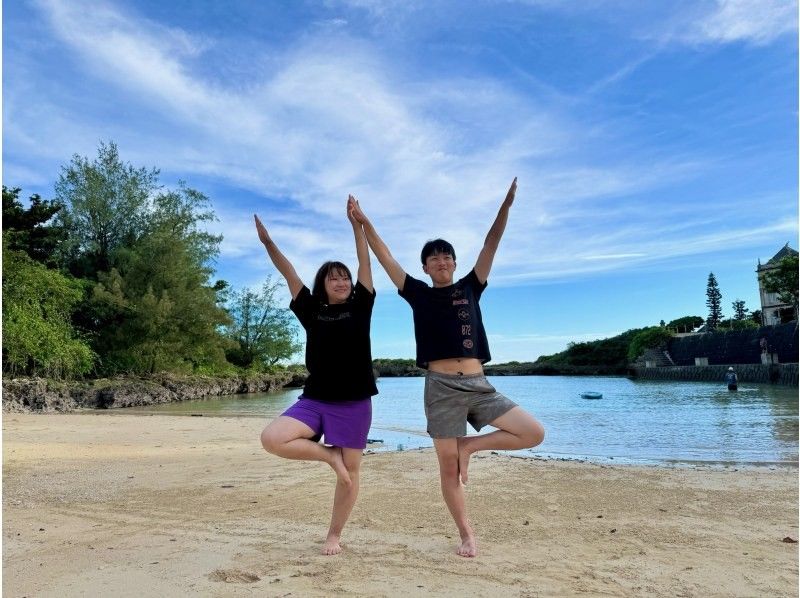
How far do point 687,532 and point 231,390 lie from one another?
39474 mm

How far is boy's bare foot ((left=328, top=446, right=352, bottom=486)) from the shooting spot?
12.8 feet

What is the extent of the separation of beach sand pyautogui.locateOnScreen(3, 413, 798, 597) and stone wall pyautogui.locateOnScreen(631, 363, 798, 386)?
1476 inches

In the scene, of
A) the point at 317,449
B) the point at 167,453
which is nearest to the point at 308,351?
the point at 317,449

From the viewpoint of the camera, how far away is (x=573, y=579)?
336 centimetres

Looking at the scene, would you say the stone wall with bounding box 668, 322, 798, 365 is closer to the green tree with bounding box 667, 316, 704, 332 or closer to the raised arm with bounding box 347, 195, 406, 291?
the green tree with bounding box 667, 316, 704, 332

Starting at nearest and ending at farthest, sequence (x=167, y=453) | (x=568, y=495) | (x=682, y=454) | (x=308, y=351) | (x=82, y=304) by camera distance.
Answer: (x=308, y=351) < (x=568, y=495) < (x=167, y=453) < (x=682, y=454) < (x=82, y=304)

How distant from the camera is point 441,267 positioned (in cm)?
419

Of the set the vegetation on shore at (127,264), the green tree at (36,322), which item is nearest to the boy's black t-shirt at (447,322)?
the green tree at (36,322)

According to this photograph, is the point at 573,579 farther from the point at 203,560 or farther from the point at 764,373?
the point at 764,373

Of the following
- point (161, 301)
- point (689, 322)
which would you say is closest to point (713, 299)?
point (689, 322)

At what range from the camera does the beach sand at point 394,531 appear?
3318 mm

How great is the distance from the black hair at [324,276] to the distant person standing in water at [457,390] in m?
0.50

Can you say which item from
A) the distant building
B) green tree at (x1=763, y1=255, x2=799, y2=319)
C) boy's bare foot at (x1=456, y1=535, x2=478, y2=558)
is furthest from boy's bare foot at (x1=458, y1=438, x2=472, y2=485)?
the distant building

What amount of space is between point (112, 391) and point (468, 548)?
2684 centimetres
